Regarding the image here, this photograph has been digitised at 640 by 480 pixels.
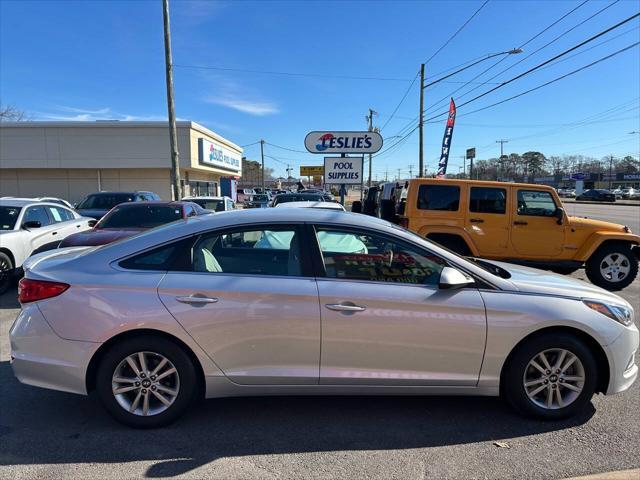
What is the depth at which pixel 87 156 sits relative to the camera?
86.9 ft

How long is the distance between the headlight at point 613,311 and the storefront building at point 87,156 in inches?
1030

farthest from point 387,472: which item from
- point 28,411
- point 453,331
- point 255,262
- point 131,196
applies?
point 131,196

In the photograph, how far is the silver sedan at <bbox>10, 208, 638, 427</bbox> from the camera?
117 inches

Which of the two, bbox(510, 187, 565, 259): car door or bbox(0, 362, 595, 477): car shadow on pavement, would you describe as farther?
bbox(510, 187, 565, 259): car door

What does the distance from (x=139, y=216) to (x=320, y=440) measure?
20.2 ft

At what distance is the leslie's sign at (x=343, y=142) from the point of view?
511 inches

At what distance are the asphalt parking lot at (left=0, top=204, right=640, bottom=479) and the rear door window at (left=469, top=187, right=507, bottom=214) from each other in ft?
15.5

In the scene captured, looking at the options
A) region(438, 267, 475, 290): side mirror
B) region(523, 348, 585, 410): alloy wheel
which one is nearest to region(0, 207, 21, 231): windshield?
region(438, 267, 475, 290): side mirror

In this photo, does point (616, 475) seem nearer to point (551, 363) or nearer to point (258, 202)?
point (551, 363)

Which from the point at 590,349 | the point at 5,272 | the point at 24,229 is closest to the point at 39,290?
the point at 590,349

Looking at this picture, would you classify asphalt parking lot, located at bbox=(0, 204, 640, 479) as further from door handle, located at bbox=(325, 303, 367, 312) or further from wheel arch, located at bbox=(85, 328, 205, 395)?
door handle, located at bbox=(325, 303, 367, 312)

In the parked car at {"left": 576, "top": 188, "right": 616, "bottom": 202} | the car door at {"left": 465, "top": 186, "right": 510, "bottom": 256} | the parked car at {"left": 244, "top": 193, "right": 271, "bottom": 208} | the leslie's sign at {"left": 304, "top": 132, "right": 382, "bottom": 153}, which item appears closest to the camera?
the car door at {"left": 465, "top": 186, "right": 510, "bottom": 256}

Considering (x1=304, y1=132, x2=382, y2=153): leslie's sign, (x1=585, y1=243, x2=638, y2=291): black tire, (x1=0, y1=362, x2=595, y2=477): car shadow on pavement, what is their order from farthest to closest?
(x1=304, y1=132, x2=382, y2=153): leslie's sign → (x1=585, y1=243, x2=638, y2=291): black tire → (x1=0, y1=362, x2=595, y2=477): car shadow on pavement

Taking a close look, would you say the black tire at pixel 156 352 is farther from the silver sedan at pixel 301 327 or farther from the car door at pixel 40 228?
the car door at pixel 40 228
